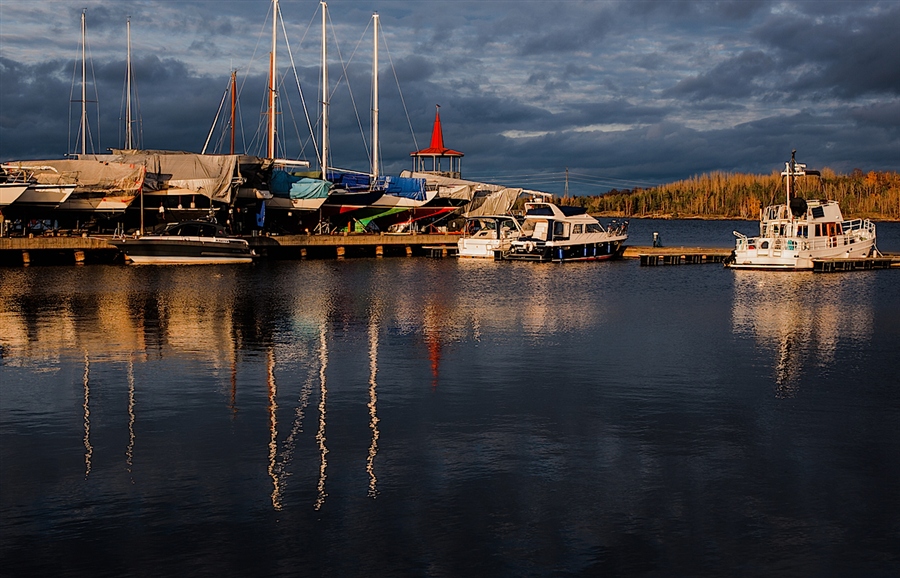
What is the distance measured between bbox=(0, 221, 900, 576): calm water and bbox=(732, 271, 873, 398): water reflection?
260 millimetres

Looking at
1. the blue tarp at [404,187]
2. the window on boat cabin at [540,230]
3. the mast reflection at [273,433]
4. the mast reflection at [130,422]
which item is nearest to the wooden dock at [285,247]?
the blue tarp at [404,187]

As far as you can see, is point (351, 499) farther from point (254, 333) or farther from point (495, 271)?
point (495, 271)

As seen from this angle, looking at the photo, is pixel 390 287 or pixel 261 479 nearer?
pixel 261 479

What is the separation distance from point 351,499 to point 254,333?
68.6 ft

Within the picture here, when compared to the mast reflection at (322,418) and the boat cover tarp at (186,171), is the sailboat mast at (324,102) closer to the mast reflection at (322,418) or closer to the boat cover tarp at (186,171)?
the boat cover tarp at (186,171)

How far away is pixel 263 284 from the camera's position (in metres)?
58.0

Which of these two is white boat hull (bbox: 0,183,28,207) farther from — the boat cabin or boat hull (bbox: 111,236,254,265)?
the boat cabin

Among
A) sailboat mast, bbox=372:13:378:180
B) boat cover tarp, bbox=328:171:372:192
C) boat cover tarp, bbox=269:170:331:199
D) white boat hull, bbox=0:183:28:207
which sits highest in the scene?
sailboat mast, bbox=372:13:378:180

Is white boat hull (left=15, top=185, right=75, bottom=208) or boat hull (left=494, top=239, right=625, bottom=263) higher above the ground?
white boat hull (left=15, top=185, right=75, bottom=208)

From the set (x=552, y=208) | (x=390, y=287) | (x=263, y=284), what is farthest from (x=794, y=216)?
(x=263, y=284)

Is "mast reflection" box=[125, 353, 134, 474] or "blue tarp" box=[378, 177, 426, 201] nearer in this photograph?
"mast reflection" box=[125, 353, 134, 474]

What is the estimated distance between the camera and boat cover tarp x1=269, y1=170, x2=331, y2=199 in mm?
86188

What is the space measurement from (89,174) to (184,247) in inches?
555

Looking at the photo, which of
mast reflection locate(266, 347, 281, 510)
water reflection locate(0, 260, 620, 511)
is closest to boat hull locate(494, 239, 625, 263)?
water reflection locate(0, 260, 620, 511)
